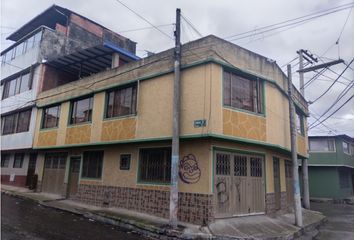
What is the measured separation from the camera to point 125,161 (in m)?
13.6

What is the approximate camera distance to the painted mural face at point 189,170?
35.5ft

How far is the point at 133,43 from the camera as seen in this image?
1165 inches

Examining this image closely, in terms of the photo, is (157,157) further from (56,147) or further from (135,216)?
(56,147)

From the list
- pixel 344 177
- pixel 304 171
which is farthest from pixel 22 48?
pixel 344 177

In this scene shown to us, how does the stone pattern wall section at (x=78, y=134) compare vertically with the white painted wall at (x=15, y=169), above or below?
above

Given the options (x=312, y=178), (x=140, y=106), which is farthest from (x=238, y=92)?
(x=312, y=178)

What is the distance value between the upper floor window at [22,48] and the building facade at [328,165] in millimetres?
24952

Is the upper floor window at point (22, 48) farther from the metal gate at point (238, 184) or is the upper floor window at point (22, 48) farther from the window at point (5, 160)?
the metal gate at point (238, 184)

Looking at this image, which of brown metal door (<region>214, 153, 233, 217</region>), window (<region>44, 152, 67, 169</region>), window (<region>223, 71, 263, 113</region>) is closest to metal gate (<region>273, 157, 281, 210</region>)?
window (<region>223, 71, 263, 113</region>)

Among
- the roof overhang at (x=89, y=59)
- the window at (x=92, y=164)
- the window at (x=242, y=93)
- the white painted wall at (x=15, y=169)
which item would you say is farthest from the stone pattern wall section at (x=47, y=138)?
the window at (x=242, y=93)

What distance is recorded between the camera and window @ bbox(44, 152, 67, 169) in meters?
17.7

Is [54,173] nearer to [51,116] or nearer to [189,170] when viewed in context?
[51,116]

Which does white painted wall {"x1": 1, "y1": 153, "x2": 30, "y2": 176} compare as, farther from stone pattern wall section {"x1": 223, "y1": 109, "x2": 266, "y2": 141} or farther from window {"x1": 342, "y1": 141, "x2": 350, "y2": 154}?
window {"x1": 342, "y1": 141, "x2": 350, "y2": 154}

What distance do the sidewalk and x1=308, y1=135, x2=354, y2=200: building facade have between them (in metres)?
14.6
